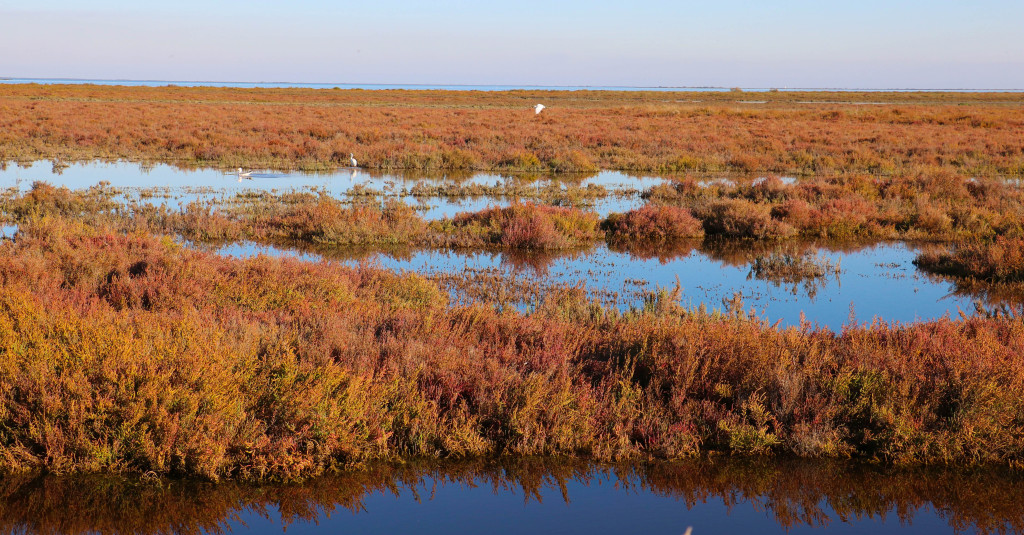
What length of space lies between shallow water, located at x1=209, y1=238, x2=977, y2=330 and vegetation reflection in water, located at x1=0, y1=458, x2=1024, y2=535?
3.53 m

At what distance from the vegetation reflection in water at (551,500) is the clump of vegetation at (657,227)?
870 cm

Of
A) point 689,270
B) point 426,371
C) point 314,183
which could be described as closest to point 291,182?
point 314,183

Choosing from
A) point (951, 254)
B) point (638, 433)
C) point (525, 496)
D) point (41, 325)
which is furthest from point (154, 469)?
point (951, 254)

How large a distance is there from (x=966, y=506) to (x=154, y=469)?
487 centimetres

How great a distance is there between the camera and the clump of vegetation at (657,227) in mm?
13539

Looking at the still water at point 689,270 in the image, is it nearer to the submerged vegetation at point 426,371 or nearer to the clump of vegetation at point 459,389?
the submerged vegetation at point 426,371

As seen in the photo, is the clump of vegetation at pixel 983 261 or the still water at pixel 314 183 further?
the still water at pixel 314 183

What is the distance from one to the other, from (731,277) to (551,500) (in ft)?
22.5

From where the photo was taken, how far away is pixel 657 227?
13.7m

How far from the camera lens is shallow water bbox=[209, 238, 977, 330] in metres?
8.98

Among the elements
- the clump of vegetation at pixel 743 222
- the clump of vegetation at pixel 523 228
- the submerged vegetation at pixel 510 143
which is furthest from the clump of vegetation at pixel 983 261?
the submerged vegetation at pixel 510 143

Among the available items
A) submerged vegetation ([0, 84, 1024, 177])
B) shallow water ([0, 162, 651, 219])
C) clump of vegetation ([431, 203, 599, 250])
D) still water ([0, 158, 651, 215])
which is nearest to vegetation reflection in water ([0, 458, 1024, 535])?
clump of vegetation ([431, 203, 599, 250])

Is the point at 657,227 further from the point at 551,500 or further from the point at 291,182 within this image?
the point at 291,182

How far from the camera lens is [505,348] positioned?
19.5 feet
